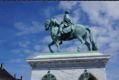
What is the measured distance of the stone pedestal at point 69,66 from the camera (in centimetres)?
1182

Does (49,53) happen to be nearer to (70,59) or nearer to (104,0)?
(70,59)

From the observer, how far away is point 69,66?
1231cm

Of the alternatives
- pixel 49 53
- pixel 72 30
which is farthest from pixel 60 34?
pixel 49 53

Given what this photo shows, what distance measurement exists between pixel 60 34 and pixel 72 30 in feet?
4.19

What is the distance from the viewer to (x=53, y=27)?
47.4ft

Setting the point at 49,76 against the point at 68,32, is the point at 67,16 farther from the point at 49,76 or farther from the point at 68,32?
the point at 49,76

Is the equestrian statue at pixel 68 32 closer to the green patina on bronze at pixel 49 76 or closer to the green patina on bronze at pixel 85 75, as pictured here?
the green patina on bronze at pixel 85 75

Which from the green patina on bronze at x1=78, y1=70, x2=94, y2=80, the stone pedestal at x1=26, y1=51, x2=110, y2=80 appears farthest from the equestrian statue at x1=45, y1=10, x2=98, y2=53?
the green patina on bronze at x1=78, y1=70, x2=94, y2=80

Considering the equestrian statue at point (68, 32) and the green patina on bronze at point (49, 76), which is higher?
the equestrian statue at point (68, 32)

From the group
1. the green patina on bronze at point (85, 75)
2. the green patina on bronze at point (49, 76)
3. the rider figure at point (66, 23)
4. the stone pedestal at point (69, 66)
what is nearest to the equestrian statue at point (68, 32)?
the rider figure at point (66, 23)

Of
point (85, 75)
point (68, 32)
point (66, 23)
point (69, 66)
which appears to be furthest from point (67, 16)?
point (85, 75)

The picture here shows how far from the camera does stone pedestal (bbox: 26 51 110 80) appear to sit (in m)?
11.8

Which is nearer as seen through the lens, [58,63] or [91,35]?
[58,63]

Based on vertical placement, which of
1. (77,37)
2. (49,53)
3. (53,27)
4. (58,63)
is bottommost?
(58,63)
